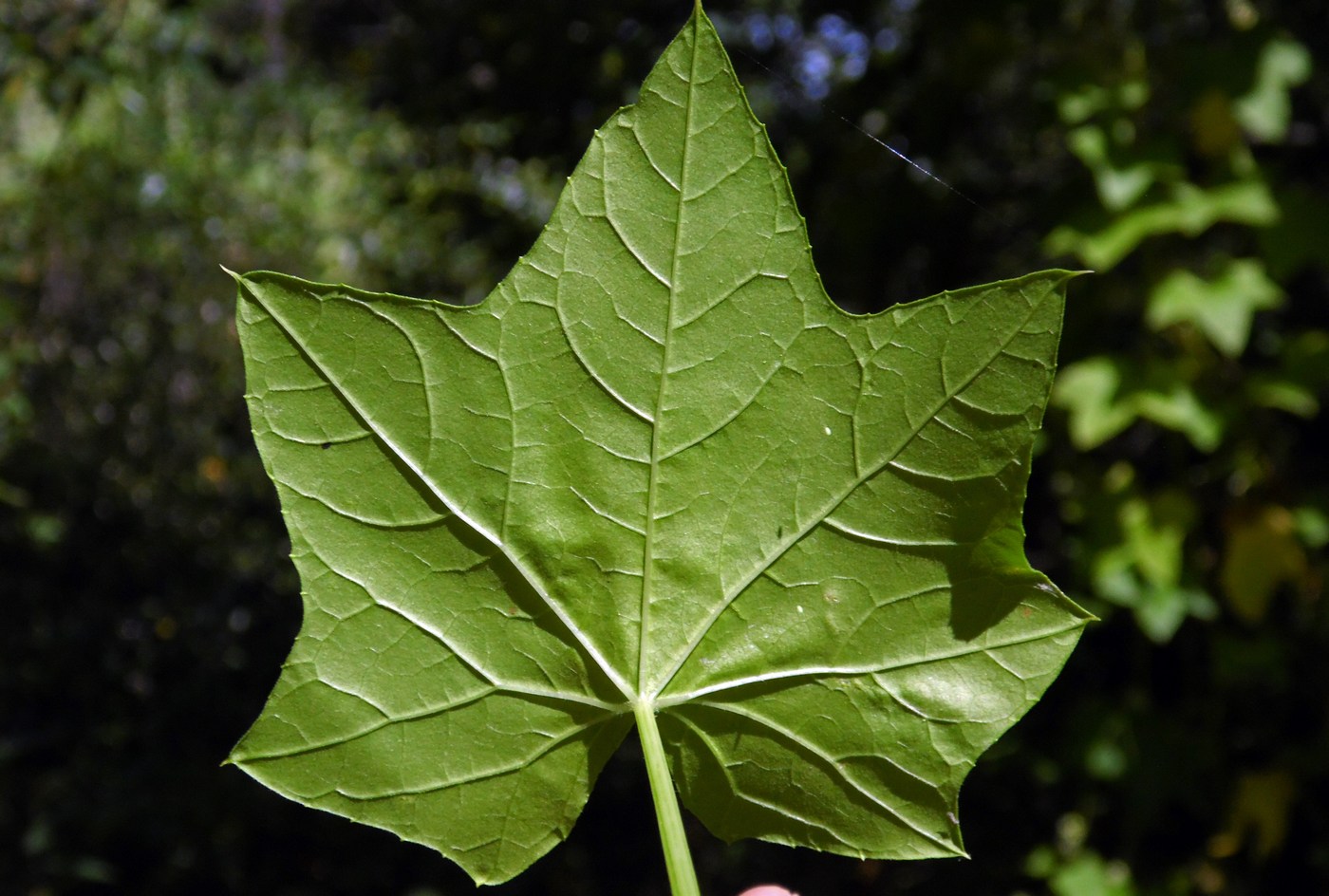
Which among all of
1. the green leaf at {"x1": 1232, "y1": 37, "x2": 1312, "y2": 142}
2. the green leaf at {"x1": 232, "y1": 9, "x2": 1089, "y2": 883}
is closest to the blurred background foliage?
the green leaf at {"x1": 1232, "y1": 37, "x2": 1312, "y2": 142}

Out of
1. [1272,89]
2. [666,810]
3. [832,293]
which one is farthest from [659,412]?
[832,293]

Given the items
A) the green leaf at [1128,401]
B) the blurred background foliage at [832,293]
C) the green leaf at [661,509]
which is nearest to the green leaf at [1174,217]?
the blurred background foliage at [832,293]

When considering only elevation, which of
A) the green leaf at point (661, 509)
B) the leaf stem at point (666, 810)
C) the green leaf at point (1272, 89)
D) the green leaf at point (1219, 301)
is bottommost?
the leaf stem at point (666, 810)

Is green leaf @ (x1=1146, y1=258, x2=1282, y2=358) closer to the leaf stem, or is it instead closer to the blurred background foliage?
the blurred background foliage

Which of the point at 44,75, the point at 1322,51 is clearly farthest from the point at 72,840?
the point at 1322,51

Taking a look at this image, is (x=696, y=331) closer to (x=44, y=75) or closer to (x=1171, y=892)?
(x=1171, y=892)

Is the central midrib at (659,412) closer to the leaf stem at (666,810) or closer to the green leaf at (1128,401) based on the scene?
the leaf stem at (666,810)

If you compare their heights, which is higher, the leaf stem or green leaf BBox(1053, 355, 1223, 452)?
green leaf BBox(1053, 355, 1223, 452)
